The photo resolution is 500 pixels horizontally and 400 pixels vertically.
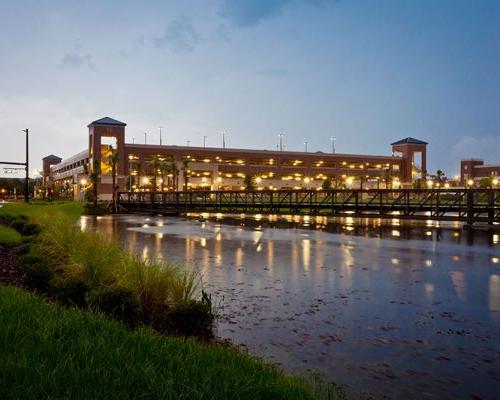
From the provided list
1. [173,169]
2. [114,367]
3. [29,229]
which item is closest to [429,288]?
[114,367]

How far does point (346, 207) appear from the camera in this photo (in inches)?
1731

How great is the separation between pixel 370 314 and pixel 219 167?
130 meters

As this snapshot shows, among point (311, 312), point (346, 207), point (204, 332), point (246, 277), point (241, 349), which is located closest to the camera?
point (241, 349)

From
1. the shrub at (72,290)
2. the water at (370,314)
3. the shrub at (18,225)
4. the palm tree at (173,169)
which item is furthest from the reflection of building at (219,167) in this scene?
the shrub at (72,290)

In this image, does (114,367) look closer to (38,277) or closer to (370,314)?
(370,314)

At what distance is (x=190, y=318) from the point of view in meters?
9.10

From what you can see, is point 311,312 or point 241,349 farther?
point 311,312

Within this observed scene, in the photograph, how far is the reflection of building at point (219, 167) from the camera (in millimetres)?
120375

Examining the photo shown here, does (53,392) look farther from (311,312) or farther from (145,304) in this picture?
(311,312)

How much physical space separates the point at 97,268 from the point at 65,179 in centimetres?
15441

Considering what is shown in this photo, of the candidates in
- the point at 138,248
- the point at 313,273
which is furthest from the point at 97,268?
the point at 138,248

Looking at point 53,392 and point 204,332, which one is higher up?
point 53,392

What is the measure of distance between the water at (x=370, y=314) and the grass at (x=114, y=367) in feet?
5.06

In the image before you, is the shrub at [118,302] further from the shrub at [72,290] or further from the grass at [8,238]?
the grass at [8,238]
